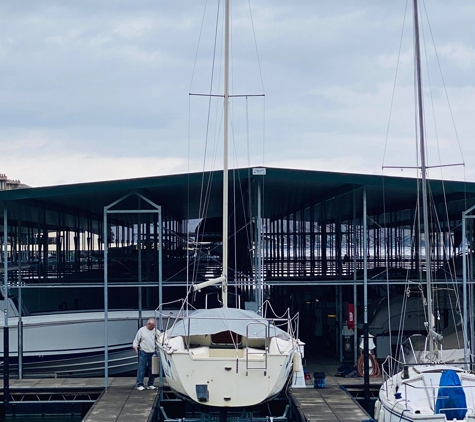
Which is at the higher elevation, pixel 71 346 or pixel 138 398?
pixel 71 346

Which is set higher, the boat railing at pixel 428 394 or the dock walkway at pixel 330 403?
the boat railing at pixel 428 394

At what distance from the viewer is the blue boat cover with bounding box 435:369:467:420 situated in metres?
12.0

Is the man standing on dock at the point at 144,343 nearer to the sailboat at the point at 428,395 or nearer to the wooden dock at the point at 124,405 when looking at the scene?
the wooden dock at the point at 124,405

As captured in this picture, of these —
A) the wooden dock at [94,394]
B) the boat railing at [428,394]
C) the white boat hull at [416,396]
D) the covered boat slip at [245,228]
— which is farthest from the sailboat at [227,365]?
the covered boat slip at [245,228]

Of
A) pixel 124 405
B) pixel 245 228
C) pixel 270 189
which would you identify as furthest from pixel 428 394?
pixel 245 228

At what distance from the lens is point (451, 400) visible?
1216 centimetres

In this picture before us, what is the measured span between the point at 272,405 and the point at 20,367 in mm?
6284

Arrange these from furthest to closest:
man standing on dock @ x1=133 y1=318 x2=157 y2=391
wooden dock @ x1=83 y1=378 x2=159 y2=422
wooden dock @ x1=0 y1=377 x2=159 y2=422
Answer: man standing on dock @ x1=133 y1=318 x2=157 y2=391
wooden dock @ x1=0 y1=377 x2=159 y2=422
wooden dock @ x1=83 y1=378 x2=159 y2=422

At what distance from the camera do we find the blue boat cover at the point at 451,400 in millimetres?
12039

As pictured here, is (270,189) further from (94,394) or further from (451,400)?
(451,400)

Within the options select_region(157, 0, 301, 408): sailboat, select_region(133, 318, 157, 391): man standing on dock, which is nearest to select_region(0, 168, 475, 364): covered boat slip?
select_region(133, 318, 157, 391): man standing on dock

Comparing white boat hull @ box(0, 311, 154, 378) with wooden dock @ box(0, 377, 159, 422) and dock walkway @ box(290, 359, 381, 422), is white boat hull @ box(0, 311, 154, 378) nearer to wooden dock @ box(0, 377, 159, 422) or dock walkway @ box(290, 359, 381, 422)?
wooden dock @ box(0, 377, 159, 422)

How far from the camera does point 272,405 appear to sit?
17297 millimetres

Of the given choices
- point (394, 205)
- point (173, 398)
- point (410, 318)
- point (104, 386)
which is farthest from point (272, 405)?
point (394, 205)
